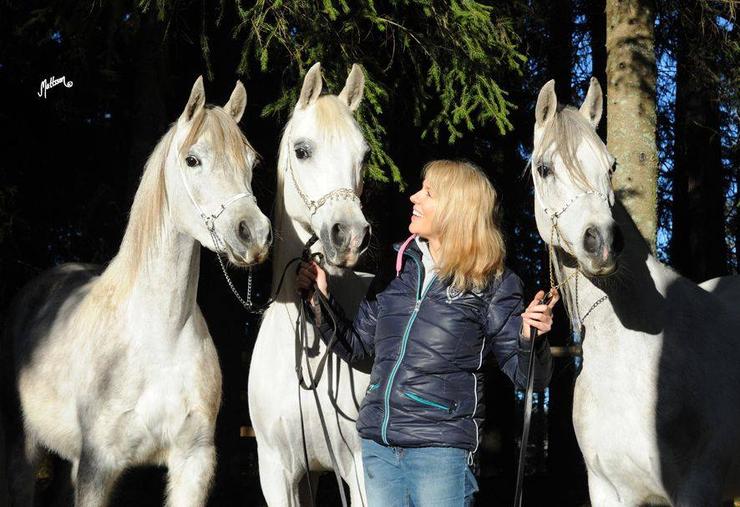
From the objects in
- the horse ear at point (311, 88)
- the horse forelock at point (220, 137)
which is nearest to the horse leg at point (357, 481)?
the horse forelock at point (220, 137)

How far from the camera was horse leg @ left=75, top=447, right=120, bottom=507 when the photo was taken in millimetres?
4066

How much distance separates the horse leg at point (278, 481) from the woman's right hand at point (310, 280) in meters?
0.81

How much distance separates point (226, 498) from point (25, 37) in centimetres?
435

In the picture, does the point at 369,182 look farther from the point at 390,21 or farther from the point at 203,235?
the point at 203,235

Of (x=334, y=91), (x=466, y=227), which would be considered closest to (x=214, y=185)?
(x=466, y=227)

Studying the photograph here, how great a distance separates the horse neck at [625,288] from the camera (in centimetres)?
387

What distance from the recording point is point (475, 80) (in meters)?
6.66

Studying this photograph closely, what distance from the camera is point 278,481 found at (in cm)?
410

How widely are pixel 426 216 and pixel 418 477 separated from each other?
97 centimetres

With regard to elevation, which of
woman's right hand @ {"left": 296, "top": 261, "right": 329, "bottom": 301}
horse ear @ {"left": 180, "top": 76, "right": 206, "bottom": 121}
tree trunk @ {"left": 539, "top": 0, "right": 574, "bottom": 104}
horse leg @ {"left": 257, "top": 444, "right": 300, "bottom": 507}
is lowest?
horse leg @ {"left": 257, "top": 444, "right": 300, "bottom": 507}

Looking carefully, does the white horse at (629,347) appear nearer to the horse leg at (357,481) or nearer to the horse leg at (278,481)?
the horse leg at (357,481)

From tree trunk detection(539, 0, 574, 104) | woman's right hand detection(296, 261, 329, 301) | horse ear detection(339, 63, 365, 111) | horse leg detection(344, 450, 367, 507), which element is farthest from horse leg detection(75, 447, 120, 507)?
tree trunk detection(539, 0, 574, 104)

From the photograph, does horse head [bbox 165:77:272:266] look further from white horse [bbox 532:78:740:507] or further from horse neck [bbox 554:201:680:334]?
horse neck [bbox 554:201:680:334]
